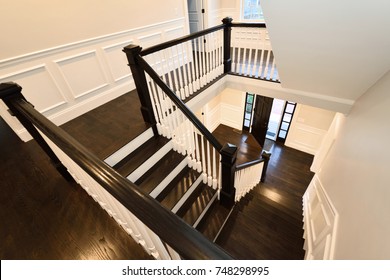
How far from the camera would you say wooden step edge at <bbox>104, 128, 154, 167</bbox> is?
209 centimetres

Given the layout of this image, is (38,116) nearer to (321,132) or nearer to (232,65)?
(232,65)

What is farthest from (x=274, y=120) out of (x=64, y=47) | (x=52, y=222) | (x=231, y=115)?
(x=52, y=222)

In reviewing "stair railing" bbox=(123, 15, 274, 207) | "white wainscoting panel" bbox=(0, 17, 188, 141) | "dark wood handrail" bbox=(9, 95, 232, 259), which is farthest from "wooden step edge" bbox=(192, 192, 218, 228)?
"white wainscoting panel" bbox=(0, 17, 188, 141)

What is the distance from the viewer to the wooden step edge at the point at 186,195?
2.11 metres

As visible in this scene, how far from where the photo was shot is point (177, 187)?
2258 millimetres

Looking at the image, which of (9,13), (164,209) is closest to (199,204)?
(164,209)

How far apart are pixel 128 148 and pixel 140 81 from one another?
834 millimetres

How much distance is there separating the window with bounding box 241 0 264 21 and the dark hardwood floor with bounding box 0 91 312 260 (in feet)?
13.6

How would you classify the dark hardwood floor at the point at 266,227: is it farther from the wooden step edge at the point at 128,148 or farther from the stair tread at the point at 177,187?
the wooden step edge at the point at 128,148

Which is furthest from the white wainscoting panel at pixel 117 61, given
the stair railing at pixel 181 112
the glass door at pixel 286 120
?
the glass door at pixel 286 120

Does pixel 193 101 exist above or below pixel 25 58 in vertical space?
below

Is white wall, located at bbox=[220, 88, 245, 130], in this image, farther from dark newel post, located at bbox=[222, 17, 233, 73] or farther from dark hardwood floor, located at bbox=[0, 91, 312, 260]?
dark hardwood floor, located at bbox=[0, 91, 312, 260]

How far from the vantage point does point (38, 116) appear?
1.05 meters
